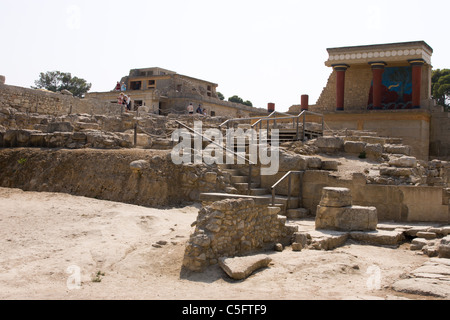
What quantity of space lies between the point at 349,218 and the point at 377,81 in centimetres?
1592

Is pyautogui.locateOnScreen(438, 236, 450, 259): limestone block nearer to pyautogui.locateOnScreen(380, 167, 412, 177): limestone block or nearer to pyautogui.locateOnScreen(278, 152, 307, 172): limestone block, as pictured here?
pyautogui.locateOnScreen(380, 167, 412, 177): limestone block

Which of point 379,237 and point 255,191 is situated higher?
point 255,191

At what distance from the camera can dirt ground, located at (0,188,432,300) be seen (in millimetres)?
5609

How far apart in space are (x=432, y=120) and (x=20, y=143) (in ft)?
62.2

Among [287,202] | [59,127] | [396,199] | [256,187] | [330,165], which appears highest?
[59,127]

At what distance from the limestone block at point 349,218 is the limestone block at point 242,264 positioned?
2.36 metres

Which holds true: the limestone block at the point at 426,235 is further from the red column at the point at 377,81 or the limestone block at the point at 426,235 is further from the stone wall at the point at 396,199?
the red column at the point at 377,81

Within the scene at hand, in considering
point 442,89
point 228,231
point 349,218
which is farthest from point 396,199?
point 442,89

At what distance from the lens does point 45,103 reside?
872 inches

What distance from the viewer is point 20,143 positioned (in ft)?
42.2

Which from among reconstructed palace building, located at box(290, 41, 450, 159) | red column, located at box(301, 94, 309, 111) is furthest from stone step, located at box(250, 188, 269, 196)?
red column, located at box(301, 94, 309, 111)

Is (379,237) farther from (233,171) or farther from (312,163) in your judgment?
(233,171)

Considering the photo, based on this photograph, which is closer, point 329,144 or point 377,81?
point 329,144

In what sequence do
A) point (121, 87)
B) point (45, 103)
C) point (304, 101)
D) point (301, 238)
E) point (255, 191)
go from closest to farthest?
point (301, 238), point (255, 191), point (45, 103), point (304, 101), point (121, 87)
